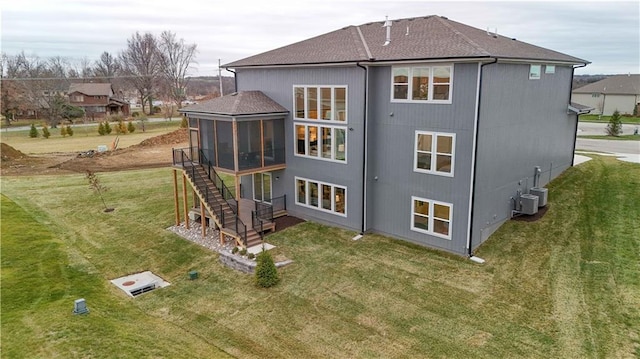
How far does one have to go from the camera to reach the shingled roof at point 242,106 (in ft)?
54.1

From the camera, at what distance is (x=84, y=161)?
33.7 m

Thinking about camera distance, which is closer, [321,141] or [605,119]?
[321,141]

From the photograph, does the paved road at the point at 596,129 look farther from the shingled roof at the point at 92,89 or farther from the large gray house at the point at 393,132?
the shingled roof at the point at 92,89

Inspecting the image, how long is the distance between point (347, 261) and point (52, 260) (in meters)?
10.8

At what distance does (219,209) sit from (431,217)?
8.13 meters

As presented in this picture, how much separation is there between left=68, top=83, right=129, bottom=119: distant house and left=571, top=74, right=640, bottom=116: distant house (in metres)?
71.8

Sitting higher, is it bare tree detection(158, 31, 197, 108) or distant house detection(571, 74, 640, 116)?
bare tree detection(158, 31, 197, 108)

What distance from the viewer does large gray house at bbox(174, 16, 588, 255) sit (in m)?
13.5

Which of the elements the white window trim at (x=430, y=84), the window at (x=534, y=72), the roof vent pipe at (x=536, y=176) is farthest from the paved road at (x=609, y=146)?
the white window trim at (x=430, y=84)

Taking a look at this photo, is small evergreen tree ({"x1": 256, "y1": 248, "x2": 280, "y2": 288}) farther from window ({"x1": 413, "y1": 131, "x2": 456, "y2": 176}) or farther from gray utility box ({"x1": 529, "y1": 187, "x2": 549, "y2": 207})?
gray utility box ({"x1": 529, "y1": 187, "x2": 549, "y2": 207})

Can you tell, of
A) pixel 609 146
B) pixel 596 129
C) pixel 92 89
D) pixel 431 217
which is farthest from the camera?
pixel 92 89

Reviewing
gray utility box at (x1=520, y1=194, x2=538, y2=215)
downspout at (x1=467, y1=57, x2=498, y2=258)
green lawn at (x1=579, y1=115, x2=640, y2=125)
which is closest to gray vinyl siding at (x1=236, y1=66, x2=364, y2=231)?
downspout at (x1=467, y1=57, x2=498, y2=258)

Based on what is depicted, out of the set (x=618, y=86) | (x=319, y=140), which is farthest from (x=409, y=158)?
(x=618, y=86)

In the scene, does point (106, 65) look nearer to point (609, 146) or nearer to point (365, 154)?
point (365, 154)
